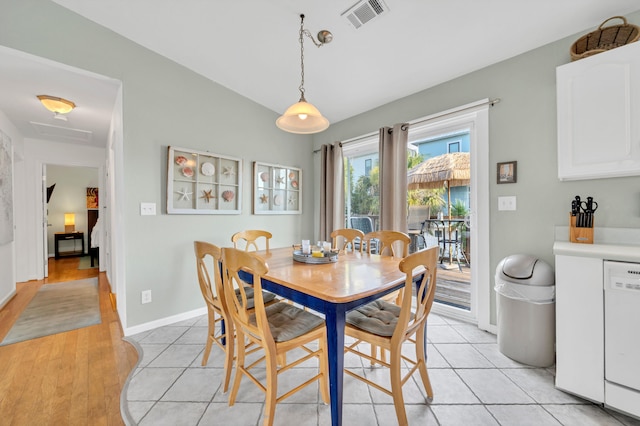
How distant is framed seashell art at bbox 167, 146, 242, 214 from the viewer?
2658mm

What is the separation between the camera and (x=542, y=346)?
6.04 ft

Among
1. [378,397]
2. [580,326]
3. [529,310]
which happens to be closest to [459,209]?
[529,310]

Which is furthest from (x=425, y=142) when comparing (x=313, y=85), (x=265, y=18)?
(x=265, y=18)

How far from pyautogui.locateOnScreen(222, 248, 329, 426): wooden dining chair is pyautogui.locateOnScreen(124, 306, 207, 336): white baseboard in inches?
60.5

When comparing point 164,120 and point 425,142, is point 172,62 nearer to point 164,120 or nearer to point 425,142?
point 164,120

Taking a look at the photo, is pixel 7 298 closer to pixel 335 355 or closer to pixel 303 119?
pixel 303 119

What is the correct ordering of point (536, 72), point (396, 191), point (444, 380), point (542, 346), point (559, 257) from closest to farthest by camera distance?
point (559, 257) → point (444, 380) → point (542, 346) → point (536, 72) → point (396, 191)

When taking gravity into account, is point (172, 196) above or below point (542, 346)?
above

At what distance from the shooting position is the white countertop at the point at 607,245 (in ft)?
4.54

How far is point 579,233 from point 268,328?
2215mm

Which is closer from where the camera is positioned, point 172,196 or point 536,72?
point 536,72

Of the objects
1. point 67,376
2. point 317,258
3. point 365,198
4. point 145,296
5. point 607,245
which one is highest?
point 365,198

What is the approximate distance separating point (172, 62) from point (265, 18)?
1.22 metres

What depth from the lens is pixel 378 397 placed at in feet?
5.14
